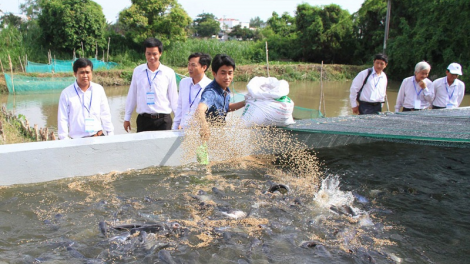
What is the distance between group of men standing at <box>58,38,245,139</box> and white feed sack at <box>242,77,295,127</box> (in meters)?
0.17

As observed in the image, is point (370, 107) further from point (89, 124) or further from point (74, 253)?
point (74, 253)

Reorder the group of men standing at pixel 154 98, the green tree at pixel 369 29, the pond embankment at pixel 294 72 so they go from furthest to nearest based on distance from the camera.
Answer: the green tree at pixel 369 29 → the pond embankment at pixel 294 72 → the group of men standing at pixel 154 98

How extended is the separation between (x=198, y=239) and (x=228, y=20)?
16112cm

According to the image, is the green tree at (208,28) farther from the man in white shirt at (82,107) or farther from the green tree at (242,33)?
the man in white shirt at (82,107)

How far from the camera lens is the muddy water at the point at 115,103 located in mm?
13508

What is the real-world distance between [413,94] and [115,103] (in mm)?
13335

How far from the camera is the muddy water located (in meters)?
Result: 13.5

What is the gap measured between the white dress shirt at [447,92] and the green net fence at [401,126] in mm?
962

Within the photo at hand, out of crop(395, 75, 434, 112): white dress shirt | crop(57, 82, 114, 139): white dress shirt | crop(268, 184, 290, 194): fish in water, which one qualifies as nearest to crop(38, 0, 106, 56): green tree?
crop(57, 82, 114, 139): white dress shirt

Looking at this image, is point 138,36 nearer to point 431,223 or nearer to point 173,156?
point 173,156

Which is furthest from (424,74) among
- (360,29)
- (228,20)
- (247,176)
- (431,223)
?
(228,20)

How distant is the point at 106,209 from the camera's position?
4.05 metres

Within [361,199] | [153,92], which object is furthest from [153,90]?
[361,199]

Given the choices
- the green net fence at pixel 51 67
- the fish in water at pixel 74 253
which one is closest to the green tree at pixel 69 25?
the green net fence at pixel 51 67
